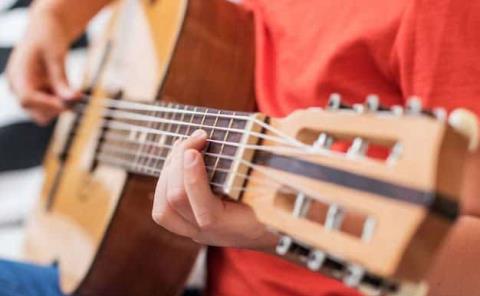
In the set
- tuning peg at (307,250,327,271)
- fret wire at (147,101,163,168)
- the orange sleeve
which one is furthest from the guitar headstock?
fret wire at (147,101,163,168)

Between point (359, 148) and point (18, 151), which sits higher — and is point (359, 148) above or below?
above

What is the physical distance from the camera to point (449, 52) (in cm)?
62

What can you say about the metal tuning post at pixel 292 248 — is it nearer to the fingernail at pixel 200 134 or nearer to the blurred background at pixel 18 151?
the fingernail at pixel 200 134

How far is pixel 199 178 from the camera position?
1.91 feet

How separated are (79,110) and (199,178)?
55 centimetres

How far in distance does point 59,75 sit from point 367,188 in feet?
2.34

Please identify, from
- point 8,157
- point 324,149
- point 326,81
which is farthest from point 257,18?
point 8,157

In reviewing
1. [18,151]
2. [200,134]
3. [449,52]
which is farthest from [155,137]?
[18,151]

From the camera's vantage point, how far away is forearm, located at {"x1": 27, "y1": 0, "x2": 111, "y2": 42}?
3.57 ft

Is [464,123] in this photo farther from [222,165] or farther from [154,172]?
[154,172]

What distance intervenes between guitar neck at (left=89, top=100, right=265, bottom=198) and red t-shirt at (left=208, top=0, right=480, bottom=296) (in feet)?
0.42

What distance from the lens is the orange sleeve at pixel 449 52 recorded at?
620 mm

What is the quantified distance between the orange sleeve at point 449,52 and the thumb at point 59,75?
595mm

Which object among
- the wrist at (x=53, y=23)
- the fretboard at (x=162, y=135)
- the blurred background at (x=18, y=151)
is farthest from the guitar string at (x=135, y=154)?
the blurred background at (x=18, y=151)
